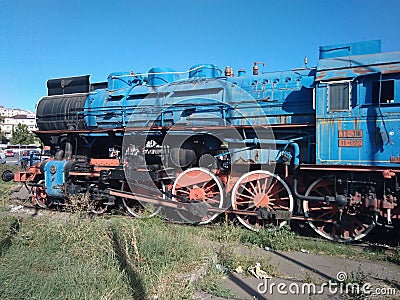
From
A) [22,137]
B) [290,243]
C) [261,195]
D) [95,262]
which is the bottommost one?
[290,243]

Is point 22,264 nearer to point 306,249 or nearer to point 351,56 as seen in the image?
point 306,249

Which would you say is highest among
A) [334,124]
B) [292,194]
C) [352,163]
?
[334,124]

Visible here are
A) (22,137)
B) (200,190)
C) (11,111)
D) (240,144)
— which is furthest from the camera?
(11,111)

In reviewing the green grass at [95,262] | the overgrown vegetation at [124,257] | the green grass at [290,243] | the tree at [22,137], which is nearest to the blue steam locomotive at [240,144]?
the green grass at [290,243]

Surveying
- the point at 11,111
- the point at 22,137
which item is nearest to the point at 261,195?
the point at 22,137

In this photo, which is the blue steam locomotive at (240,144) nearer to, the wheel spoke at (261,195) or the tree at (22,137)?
the wheel spoke at (261,195)

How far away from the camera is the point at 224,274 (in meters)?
5.02

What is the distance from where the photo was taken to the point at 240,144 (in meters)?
7.73

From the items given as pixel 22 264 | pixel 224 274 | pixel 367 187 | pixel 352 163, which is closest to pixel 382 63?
pixel 352 163

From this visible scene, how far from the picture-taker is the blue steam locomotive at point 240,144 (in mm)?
6340

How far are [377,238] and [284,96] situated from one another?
382 centimetres

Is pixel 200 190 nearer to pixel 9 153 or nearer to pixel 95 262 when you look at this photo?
pixel 95 262

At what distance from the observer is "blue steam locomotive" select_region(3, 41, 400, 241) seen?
634cm

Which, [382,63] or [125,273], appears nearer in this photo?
[125,273]
